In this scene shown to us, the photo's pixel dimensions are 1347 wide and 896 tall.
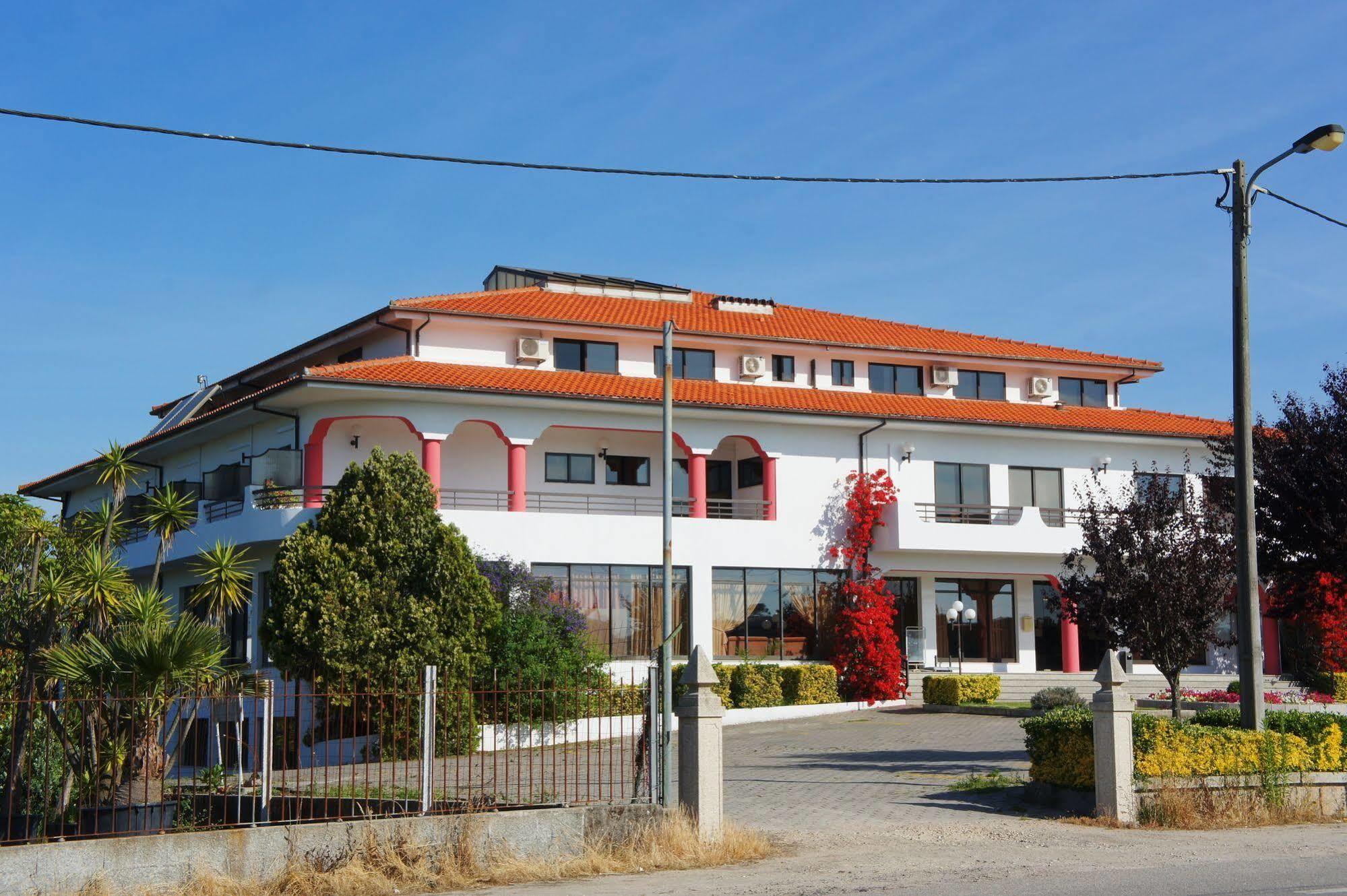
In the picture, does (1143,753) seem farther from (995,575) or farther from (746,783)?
(995,575)

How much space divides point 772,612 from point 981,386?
1092 centimetres

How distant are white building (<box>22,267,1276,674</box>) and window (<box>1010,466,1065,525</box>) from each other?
7cm

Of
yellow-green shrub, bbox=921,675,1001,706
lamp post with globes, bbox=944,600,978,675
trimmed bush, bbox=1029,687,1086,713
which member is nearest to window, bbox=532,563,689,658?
yellow-green shrub, bbox=921,675,1001,706

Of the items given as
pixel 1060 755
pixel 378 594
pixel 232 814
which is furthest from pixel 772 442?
pixel 232 814

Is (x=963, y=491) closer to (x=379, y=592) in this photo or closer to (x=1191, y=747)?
(x=379, y=592)

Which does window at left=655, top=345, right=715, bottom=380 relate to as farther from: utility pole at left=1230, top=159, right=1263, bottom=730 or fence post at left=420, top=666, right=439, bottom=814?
fence post at left=420, top=666, right=439, bottom=814

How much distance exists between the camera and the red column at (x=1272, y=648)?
4016cm

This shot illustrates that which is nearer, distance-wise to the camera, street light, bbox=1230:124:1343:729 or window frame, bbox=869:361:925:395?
street light, bbox=1230:124:1343:729

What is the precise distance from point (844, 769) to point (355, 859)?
34.7 feet

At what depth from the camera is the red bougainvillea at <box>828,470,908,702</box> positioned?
112ft

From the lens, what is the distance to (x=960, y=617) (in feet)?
124

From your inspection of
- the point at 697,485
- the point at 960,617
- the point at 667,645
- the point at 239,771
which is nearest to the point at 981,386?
the point at 960,617

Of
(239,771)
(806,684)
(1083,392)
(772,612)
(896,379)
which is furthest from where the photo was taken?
(1083,392)

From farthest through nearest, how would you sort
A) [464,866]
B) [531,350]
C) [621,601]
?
[531,350] < [621,601] < [464,866]
